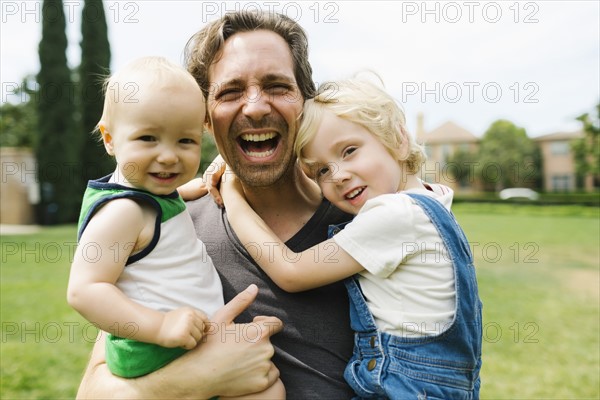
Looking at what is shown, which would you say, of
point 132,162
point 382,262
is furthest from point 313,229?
point 132,162

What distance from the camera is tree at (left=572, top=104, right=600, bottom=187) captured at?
38625 mm

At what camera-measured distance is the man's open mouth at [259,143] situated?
87.2 inches

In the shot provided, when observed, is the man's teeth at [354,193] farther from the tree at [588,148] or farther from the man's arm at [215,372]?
the tree at [588,148]

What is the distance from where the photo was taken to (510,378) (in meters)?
6.09

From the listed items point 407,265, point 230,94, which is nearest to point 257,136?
point 230,94

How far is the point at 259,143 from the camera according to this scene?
2.27 m

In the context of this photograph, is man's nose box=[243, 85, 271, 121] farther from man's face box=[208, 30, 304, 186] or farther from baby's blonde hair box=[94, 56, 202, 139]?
baby's blonde hair box=[94, 56, 202, 139]

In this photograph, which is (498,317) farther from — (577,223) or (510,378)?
(577,223)

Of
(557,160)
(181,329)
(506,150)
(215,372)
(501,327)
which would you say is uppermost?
(181,329)

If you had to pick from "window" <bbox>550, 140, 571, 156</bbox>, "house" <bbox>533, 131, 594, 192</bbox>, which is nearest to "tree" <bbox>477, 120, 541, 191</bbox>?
"house" <bbox>533, 131, 594, 192</bbox>

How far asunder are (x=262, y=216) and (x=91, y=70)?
25732mm

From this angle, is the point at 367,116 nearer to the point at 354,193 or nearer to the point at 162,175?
the point at 354,193

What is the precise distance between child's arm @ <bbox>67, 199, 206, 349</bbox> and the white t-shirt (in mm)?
638

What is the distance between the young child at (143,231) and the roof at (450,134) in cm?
5736
